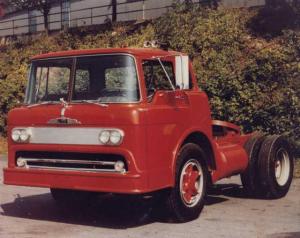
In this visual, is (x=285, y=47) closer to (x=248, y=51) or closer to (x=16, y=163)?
(x=248, y=51)

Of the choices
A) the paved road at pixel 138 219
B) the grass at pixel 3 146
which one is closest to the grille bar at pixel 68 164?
the paved road at pixel 138 219

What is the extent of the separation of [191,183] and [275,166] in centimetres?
239

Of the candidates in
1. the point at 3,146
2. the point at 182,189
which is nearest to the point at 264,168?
the point at 182,189

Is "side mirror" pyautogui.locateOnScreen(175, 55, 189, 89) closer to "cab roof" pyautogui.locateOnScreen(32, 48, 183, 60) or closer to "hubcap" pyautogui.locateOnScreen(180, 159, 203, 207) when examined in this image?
"cab roof" pyautogui.locateOnScreen(32, 48, 183, 60)

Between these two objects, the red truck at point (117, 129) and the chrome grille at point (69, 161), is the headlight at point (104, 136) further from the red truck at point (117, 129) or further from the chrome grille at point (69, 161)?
the chrome grille at point (69, 161)

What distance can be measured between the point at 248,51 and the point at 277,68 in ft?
8.81

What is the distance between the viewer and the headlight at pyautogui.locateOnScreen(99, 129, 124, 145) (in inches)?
273

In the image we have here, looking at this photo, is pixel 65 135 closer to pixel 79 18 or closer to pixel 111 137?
pixel 111 137

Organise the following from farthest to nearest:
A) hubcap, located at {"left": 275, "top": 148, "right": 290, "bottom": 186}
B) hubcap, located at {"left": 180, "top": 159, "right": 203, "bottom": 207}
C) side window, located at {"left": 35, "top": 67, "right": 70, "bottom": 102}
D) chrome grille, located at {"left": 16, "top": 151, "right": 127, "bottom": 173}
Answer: hubcap, located at {"left": 275, "top": 148, "right": 290, "bottom": 186} → side window, located at {"left": 35, "top": 67, "right": 70, "bottom": 102} → hubcap, located at {"left": 180, "top": 159, "right": 203, "bottom": 207} → chrome grille, located at {"left": 16, "top": 151, "right": 127, "bottom": 173}

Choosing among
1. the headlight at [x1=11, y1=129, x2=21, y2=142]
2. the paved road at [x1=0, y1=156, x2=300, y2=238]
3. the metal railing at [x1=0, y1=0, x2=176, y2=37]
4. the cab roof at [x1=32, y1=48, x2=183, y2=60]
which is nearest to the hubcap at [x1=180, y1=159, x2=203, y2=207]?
the paved road at [x1=0, y1=156, x2=300, y2=238]

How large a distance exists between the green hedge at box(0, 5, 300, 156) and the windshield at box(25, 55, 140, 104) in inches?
255

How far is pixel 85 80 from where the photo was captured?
775 centimetres

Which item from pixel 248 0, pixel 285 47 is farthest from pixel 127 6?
pixel 285 47

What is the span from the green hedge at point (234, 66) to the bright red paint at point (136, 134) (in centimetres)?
567
